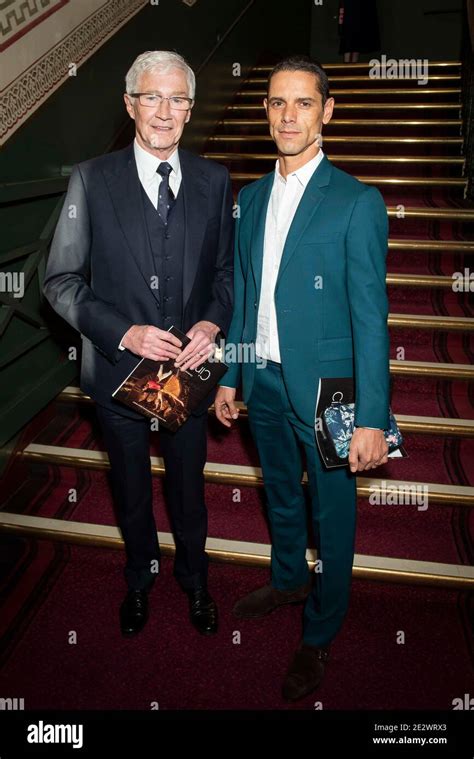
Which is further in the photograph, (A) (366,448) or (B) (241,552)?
(B) (241,552)

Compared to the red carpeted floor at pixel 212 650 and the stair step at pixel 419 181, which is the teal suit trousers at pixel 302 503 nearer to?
the red carpeted floor at pixel 212 650

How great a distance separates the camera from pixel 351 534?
6.12 ft

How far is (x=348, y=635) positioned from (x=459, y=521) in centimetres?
70

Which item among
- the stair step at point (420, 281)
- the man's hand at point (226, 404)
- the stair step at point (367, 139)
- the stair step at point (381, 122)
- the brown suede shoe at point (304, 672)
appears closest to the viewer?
the brown suede shoe at point (304, 672)

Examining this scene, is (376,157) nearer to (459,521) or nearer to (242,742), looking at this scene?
(459,521)

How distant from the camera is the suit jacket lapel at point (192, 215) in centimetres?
180

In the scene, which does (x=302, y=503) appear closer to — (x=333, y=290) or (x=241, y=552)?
(x=241, y=552)

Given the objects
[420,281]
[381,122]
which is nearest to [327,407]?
[420,281]

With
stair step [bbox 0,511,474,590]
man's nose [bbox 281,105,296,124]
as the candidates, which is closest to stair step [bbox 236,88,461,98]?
man's nose [bbox 281,105,296,124]

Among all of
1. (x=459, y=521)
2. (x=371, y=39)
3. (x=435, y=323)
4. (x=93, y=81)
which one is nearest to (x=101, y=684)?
(x=459, y=521)

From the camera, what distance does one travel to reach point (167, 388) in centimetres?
179

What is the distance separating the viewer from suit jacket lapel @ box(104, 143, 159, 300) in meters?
1.75

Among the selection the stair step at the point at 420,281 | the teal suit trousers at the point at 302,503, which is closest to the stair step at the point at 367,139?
the stair step at the point at 420,281

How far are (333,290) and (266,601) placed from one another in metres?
1.20
